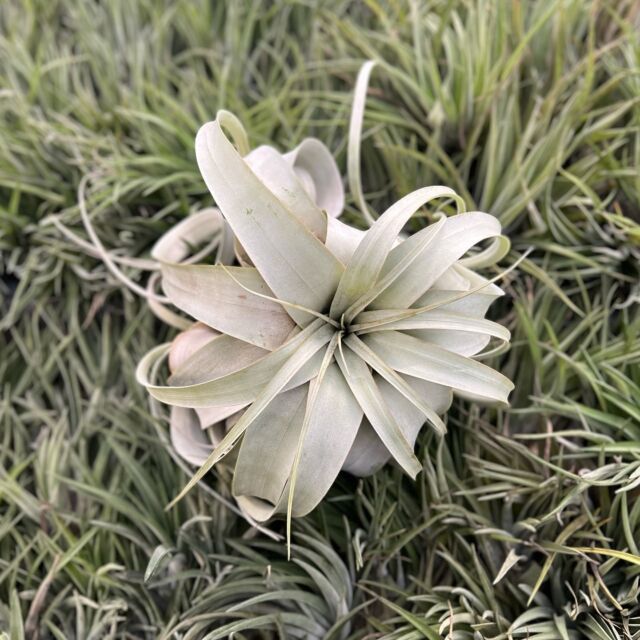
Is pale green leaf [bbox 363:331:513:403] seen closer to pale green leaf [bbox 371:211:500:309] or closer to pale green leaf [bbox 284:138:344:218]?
pale green leaf [bbox 371:211:500:309]

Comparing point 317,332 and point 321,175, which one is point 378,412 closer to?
point 317,332

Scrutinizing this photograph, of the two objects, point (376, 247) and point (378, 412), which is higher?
point (376, 247)

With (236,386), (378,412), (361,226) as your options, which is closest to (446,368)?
(378,412)

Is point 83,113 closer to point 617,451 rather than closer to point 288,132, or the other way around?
point 288,132

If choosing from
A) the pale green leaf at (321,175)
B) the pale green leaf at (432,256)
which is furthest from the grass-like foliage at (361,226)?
the pale green leaf at (432,256)

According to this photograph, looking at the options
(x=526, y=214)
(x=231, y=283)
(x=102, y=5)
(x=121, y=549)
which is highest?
(x=102, y=5)

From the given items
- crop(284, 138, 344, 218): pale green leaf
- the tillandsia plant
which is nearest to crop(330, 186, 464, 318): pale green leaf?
the tillandsia plant

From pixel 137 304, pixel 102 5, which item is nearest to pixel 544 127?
pixel 137 304
